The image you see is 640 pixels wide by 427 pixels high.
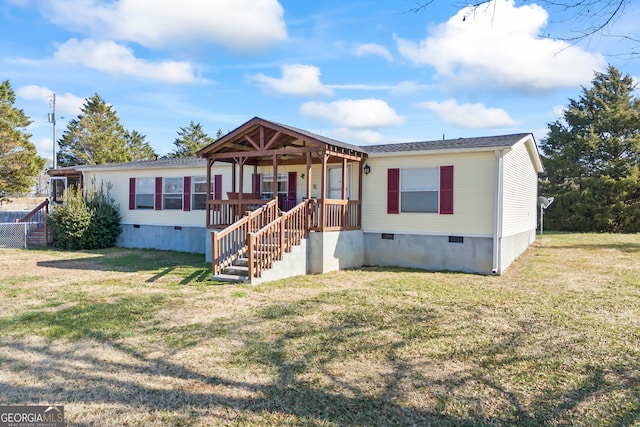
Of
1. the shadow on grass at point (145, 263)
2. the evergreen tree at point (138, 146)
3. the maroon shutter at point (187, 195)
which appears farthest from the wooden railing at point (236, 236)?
the evergreen tree at point (138, 146)

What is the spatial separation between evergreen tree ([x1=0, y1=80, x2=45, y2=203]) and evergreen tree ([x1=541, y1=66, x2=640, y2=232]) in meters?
31.3

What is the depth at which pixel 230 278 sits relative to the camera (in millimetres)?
8258

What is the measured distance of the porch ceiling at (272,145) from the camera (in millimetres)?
9758

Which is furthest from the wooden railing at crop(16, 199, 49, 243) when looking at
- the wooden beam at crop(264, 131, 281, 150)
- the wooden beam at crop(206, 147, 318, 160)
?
the wooden beam at crop(264, 131, 281, 150)

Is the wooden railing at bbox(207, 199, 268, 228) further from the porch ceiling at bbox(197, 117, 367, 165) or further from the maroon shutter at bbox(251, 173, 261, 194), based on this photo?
the maroon shutter at bbox(251, 173, 261, 194)

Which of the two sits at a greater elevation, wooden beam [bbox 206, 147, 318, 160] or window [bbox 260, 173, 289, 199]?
wooden beam [bbox 206, 147, 318, 160]

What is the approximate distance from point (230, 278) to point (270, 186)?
17.0 ft

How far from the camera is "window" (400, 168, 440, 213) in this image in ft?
34.5

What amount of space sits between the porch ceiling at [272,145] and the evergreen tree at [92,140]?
27.3m

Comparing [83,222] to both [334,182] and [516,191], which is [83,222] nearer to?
[334,182]

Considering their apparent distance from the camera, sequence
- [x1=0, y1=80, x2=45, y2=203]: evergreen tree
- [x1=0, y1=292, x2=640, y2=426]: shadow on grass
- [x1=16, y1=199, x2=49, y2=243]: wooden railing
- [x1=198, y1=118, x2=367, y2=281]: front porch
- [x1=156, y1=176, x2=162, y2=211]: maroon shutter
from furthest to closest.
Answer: [x1=0, y1=80, x2=45, y2=203]: evergreen tree, [x1=16, y1=199, x2=49, y2=243]: wooden railing, [x1=156, y1=176, x2=162, y2=211]: maroon shutter, [x1=198, y1=118, x2=367, y2=281]: front porch, [x1=0, y1=292, x2=640, y2=426]: shadow on grass

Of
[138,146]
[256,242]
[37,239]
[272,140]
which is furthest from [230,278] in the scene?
[138,146]

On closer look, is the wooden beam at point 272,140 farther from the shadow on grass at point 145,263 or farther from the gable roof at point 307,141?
the shadow on grass at point 145,263

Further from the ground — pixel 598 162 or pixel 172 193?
pixel 598 162
